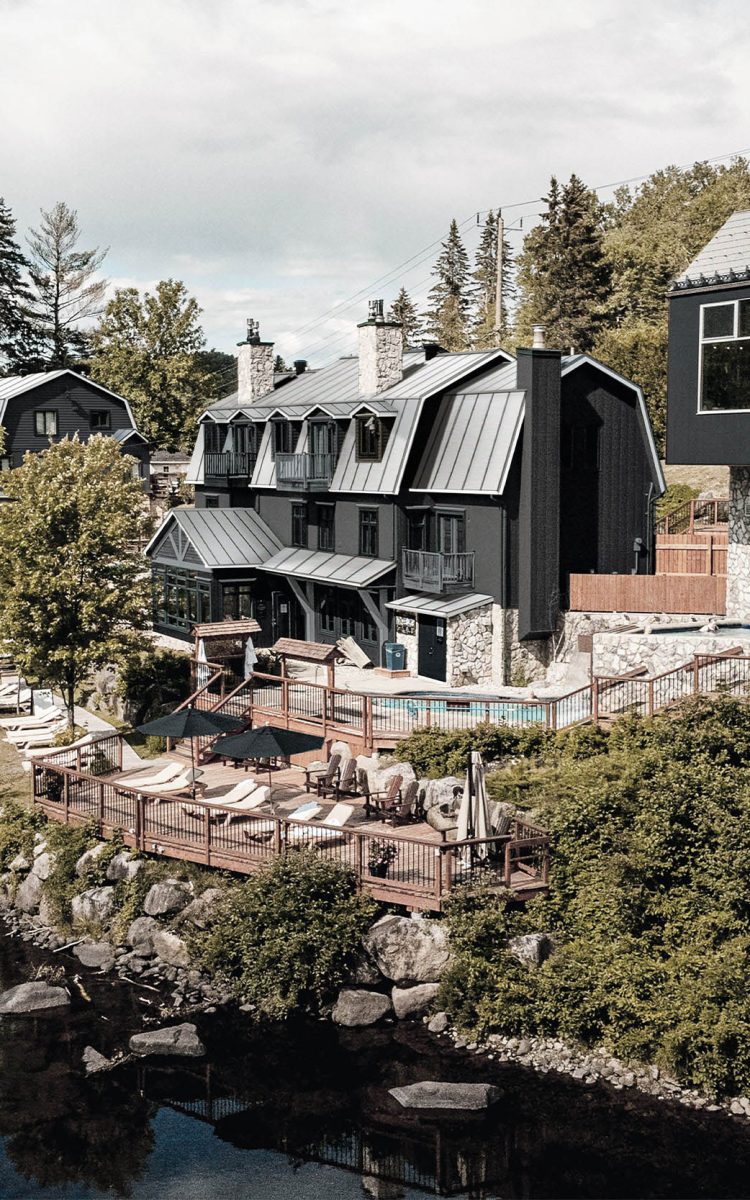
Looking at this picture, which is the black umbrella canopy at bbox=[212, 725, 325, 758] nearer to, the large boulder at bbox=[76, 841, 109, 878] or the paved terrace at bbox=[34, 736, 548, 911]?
the paved terrace at bbox=[34, 736, 548, 911]

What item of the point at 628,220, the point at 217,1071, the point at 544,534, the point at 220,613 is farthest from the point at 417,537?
→ the point at 628,220

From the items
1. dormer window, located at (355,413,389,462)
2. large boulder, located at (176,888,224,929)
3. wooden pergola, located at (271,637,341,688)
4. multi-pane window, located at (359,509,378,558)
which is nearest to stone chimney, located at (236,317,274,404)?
dormer window, located at (355,413,389,462)

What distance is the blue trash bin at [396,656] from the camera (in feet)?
112

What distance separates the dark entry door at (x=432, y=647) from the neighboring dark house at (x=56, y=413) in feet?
94.8

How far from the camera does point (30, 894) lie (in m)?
24.1

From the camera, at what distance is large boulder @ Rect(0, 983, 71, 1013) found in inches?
806

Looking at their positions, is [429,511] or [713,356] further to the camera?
[429,511]

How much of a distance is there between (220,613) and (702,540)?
15.4 meters

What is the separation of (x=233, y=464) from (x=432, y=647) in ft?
44.2

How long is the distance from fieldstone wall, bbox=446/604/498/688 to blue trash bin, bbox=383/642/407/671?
75.8 inches

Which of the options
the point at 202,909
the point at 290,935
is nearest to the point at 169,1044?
the point at 290,935

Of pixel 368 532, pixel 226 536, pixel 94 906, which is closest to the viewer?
pixel 94 906

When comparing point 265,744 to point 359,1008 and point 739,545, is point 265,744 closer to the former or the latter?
point 359,1008

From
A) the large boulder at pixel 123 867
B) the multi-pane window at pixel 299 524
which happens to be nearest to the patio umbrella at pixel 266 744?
the large boulder at pixel 123 867
